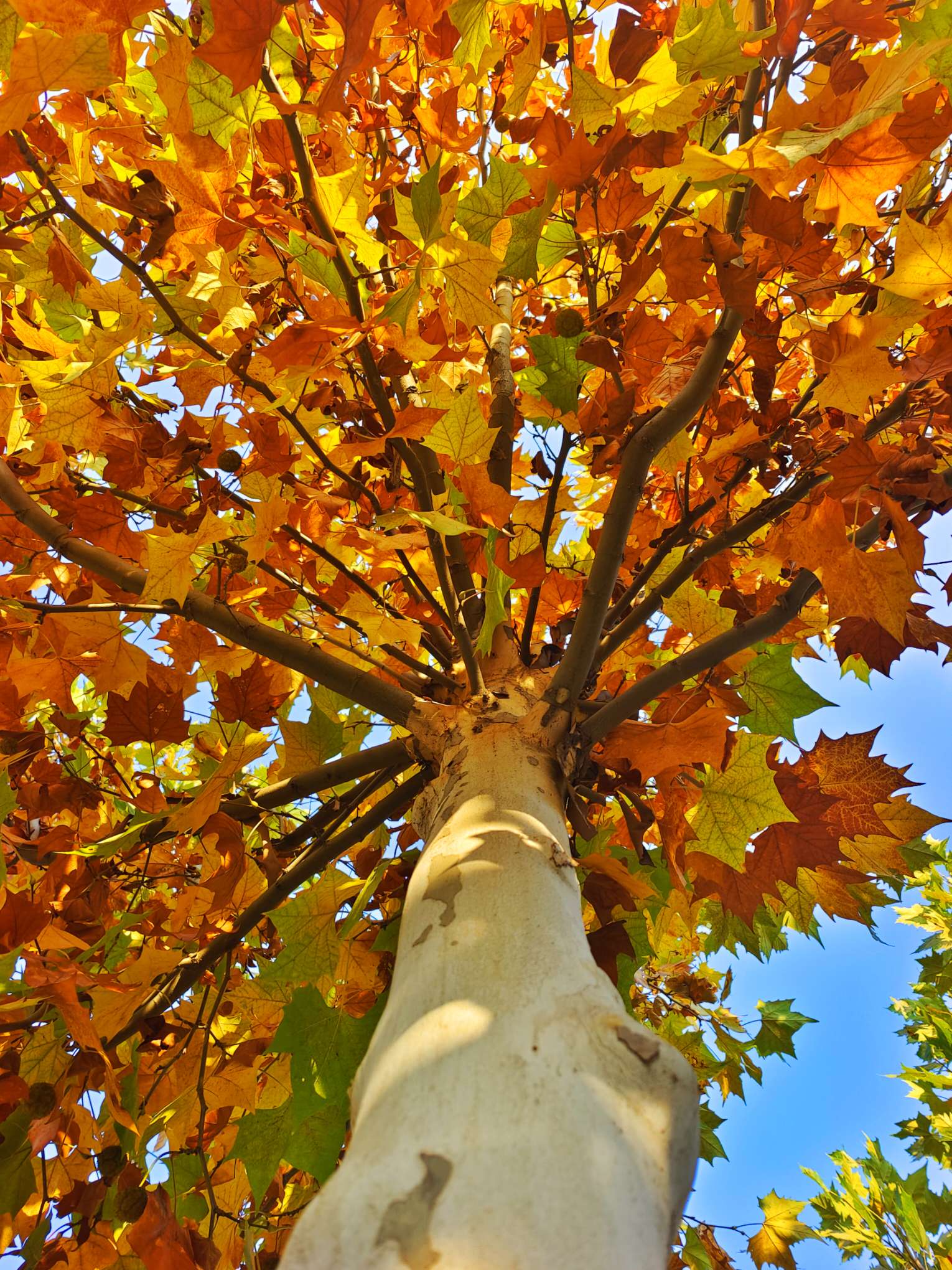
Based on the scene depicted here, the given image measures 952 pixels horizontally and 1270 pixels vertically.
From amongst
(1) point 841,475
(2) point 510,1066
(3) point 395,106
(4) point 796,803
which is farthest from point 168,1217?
(3) point 395,106

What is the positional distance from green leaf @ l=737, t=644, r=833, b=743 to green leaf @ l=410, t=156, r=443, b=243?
3.19 feet

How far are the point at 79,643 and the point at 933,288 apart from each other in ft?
5.47

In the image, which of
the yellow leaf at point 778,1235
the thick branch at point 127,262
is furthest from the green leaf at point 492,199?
the yellow leaf at point 778,1235

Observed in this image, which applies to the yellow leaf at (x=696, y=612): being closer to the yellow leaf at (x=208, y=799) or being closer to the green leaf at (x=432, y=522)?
the green leaf at (x=432, y=522)

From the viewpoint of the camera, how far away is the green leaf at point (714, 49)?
1.14 meters

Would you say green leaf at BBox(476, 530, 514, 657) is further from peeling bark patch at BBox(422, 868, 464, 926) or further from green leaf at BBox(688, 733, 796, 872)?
green leaf at BBox(688, 733, 796, 872)

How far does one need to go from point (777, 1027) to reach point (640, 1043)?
2.20 m

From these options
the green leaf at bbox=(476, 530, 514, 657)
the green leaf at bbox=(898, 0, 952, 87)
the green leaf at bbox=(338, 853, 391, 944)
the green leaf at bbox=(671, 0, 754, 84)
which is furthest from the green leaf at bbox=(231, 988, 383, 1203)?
the green leaf at bbox=(898, 0, 952, 87)

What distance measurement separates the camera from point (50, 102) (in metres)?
1.65

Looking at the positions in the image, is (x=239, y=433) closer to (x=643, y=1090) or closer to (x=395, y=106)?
(x=395, y=106)

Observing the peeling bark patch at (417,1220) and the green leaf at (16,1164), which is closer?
the peeling bark patch at (417,1220)

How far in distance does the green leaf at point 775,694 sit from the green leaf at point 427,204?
972 millimetres

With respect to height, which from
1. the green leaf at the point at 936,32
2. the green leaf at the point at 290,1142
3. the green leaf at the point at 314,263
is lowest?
the green leaf at the point at 290,1142

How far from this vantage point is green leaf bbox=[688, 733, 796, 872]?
1.32 meters
